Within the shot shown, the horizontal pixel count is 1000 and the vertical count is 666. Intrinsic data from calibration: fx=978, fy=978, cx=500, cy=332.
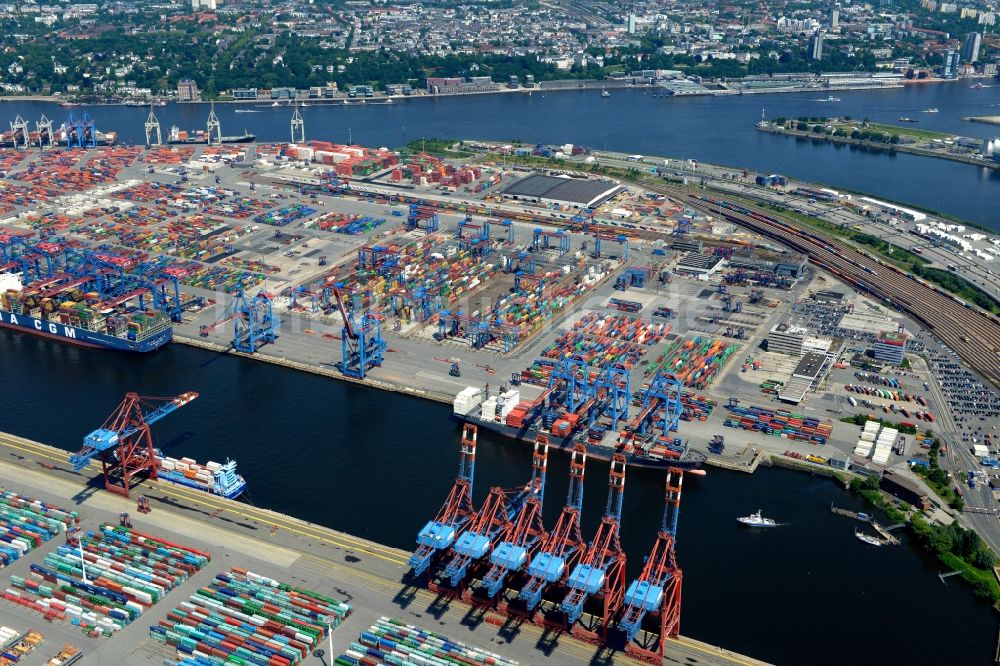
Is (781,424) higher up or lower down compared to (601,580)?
lower down

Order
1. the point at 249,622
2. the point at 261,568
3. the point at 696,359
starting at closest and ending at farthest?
the point at 249,622, the point at 261,568, the point at 696,359

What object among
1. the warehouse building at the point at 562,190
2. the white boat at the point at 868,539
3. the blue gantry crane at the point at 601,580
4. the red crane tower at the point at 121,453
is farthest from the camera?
the warehouse building at the point at 562,190

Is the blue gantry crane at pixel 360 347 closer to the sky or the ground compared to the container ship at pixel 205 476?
closer to the sky

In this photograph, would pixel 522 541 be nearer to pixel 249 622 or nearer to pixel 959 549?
pixel 249 622

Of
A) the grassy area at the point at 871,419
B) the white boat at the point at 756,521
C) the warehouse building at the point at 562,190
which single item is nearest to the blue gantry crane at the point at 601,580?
the white boat at the point at 756,521

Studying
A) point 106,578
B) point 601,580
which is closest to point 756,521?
point 601,580

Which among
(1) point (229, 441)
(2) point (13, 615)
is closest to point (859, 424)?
(1) point (229, 441)

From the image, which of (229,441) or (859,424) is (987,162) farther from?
(229,441)

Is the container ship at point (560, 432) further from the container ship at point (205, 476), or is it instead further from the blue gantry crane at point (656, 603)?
the container ship at point (205, 476)
